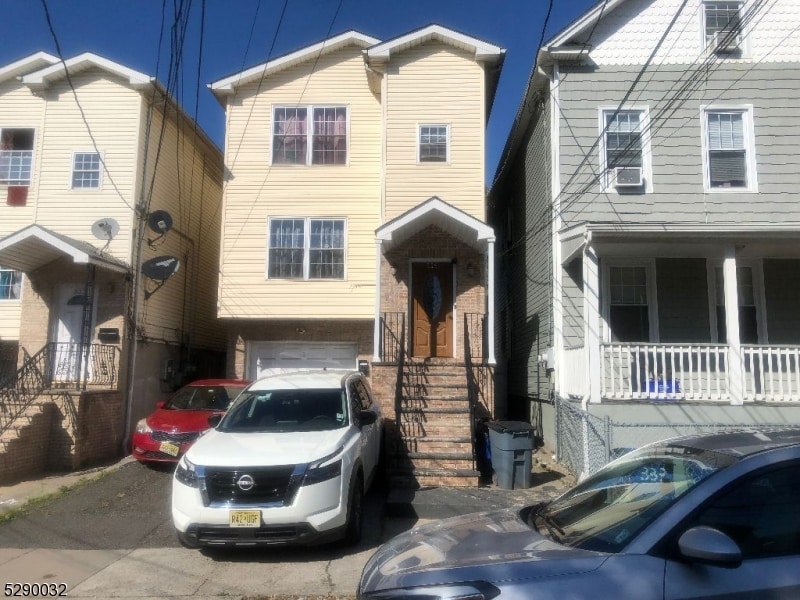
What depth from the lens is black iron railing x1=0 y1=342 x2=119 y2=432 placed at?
11555 mm

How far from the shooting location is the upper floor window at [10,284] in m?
14.5

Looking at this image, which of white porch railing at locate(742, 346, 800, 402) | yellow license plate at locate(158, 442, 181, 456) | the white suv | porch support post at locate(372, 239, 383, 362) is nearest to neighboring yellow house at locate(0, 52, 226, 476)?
yellow license plate at locate(158, 442, 181, 456)

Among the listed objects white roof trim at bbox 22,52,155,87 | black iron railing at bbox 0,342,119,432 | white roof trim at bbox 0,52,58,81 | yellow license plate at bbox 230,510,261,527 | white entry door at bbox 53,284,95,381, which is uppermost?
white roof trim at bbox 0,52,58,81

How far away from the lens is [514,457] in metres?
9.43

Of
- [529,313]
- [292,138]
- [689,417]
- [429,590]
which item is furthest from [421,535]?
[292,138]

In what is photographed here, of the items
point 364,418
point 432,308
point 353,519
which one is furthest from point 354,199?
point 353,519

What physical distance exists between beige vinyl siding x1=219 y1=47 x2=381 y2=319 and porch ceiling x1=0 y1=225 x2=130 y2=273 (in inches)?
105

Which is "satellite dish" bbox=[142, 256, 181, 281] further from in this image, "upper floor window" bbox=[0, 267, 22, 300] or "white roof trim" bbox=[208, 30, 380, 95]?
"white roof trim" bbox=[208, 30, 380, 95]

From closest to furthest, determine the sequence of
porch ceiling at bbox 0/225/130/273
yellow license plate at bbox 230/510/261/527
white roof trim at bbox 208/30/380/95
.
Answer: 1. yellow license plate at bbox 230/510/261/527
2. porch ceiling at bbox 0/225/130/273
3. white roof trim at bbox 208/30/380/95

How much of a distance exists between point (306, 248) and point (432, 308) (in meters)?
3.23

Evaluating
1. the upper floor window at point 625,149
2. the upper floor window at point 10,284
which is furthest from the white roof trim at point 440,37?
the upper floor window at point 10,284

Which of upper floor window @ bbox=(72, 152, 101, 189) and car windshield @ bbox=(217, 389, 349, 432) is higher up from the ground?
upper floor window @ bbox=(72, 152, 101, 189)

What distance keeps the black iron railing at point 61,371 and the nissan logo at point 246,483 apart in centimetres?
696

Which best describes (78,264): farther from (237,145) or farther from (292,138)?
(292,138)
